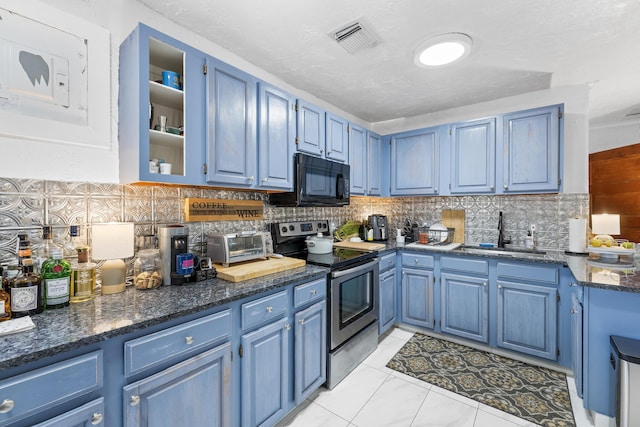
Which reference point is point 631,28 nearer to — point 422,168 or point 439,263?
point 422,168

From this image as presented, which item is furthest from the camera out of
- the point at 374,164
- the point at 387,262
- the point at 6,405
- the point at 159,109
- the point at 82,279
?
the point at 374,164

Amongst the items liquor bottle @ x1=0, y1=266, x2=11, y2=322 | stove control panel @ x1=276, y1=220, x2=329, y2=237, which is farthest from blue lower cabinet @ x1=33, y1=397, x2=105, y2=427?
stove control panel @ x1=276, y1=220, x2=329, y2=237

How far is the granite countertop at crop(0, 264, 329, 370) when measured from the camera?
0.83 meters

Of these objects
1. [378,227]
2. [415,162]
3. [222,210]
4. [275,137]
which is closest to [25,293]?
[222,210]

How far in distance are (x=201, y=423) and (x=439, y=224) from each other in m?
2.78

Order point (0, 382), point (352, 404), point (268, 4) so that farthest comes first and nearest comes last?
point (352, 404) < point (268, 4) < point (0, 382)

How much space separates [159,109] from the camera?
5.46ft

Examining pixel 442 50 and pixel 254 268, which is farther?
pixel 442 50

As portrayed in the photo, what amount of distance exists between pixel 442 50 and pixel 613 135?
3438 mm

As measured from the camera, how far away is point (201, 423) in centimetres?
122

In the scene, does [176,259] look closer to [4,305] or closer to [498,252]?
[4,305]

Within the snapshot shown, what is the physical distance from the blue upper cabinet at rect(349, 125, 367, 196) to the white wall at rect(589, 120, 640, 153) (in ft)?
10.8

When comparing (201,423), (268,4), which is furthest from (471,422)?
(268,4)

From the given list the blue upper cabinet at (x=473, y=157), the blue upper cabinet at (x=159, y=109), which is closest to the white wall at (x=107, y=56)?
the blue upper cabinet at (x=159, y=109)
